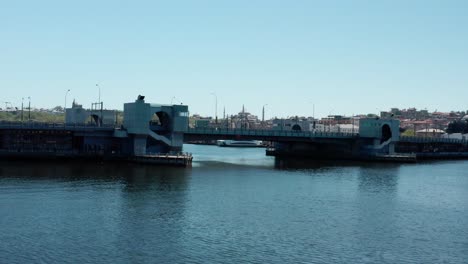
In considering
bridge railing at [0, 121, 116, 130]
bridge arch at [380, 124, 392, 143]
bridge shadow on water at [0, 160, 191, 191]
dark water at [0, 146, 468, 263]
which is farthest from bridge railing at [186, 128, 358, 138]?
dark water at [0, 146, 468, 263]

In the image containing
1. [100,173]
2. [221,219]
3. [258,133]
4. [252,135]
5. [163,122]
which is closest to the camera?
[221,219]

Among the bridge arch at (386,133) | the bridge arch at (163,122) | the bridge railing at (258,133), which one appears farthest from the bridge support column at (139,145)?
the bridge arch at (386,133)

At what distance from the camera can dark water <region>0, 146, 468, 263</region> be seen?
40188 mm

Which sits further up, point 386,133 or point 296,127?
point 296,127

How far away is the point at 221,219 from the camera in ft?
170

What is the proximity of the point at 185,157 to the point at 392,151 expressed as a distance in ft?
208

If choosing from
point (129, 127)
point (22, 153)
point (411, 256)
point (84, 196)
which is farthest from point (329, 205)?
point (22, 153)

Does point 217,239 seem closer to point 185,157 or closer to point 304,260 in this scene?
point 304,260

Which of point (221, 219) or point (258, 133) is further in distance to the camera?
point (258, 133)

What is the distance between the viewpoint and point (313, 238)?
1788 inches

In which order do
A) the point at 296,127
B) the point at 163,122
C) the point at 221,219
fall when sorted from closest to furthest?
the point at 221,219, the point at 163,122, the point at 296,127

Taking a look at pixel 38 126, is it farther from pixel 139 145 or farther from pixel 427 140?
pixel 427 140

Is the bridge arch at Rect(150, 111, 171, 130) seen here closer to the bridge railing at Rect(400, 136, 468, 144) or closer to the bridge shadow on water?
the bridge shadow on water

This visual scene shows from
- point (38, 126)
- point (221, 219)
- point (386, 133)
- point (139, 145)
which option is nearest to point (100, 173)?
point (139, 145)
